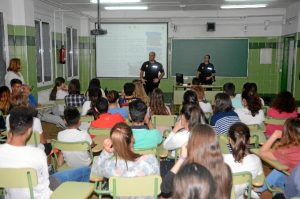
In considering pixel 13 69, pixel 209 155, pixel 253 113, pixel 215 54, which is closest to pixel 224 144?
pixel 253 113

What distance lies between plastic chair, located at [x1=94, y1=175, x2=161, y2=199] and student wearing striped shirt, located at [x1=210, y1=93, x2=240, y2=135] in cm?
209

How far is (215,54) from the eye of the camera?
11.8m

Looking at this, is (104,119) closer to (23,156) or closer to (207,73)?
(23,156)

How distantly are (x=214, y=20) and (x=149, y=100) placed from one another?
6777 mm

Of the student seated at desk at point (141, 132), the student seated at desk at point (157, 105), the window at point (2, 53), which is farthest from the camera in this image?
the window at point (2, 53)

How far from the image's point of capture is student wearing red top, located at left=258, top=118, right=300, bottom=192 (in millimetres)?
2988

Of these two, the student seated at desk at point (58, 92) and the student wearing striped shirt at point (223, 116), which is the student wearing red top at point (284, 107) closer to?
the student wearing striped shirt at point (223, 116)

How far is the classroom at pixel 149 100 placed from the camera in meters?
2.53

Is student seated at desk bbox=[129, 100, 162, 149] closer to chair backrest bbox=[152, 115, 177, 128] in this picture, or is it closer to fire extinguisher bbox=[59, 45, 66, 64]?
chair backrest bbox=[152, 115, 177, 128]

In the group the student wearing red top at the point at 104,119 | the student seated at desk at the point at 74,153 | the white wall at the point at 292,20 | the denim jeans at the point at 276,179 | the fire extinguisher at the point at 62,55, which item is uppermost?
the white wall at the point at 292,20

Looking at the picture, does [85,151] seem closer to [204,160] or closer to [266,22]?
[204,160]

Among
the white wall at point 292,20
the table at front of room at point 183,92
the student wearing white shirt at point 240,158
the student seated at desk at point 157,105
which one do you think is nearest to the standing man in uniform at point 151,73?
the table at front of room at point 183,92

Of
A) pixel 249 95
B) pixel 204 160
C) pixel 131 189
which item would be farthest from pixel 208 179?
pixel 249 95

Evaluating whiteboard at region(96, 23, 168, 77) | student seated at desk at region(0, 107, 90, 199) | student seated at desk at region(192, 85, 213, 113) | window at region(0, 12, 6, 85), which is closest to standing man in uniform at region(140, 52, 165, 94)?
whiteboard at region(96, 23, 168, 77)
